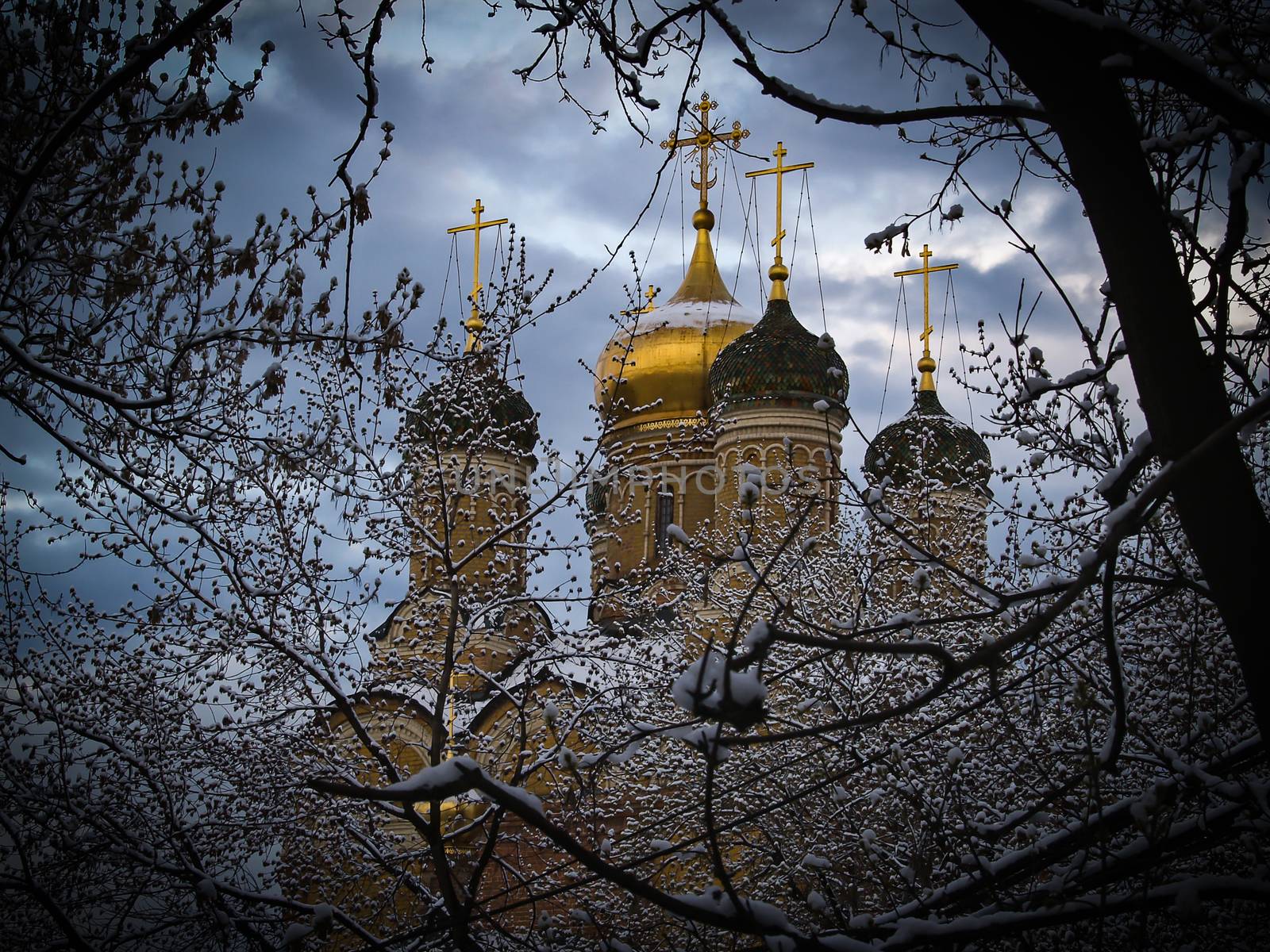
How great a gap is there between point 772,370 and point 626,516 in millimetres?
8874

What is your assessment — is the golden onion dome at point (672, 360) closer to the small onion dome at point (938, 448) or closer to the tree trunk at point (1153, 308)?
the small onion dome at point (938, 448)

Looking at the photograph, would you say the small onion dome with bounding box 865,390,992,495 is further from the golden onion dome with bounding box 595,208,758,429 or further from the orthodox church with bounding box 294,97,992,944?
the golden onion dome with bounding box 595,208,758,429

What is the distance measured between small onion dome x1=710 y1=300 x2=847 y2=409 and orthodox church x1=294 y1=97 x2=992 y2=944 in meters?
0.03

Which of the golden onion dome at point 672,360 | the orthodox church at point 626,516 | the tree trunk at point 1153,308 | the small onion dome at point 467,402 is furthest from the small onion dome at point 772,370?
the tree trunk at point 1153,308

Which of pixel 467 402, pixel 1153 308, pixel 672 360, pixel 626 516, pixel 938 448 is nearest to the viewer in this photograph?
pixel 1153 308

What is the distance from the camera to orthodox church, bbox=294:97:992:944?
8602 mm

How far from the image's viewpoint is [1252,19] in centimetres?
376

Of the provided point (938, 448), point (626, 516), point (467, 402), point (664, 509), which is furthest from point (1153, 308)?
point (664, 509)

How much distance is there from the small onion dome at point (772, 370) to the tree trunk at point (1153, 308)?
17.0 meters

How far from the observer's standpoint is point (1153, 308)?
3.14 meters

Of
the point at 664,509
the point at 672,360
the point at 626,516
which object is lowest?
the point at 626,516

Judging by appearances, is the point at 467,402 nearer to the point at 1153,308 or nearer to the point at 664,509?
the point at 1153,308

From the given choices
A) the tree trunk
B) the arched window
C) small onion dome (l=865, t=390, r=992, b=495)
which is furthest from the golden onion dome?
the tree trunk

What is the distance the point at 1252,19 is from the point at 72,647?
9.29m
